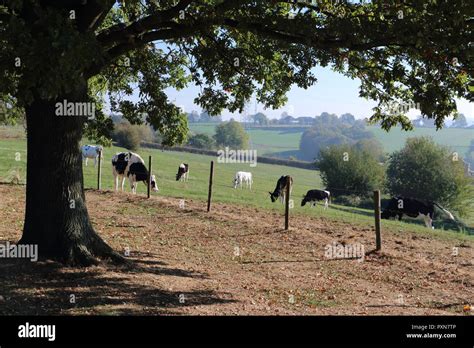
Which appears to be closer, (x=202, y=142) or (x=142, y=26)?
(x=142, y=26)

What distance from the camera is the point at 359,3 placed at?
11664 mm

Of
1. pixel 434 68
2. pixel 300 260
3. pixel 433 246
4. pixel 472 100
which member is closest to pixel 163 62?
pixel 300 260

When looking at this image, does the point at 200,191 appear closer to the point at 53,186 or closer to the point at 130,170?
the point at 130,170

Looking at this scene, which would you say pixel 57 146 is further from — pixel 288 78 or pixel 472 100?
pixel 472 100

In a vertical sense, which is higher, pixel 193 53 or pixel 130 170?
pixel 193 53

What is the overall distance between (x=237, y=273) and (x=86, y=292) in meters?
4.34

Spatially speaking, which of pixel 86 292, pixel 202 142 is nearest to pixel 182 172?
pixel 86 292

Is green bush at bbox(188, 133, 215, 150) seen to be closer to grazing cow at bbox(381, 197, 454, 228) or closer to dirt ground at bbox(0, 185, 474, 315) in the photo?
grazing cow at bbox(381, 197, 454, 228)

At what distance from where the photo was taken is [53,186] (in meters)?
10.6

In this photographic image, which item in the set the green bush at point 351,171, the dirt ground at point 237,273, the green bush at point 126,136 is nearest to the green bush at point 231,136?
the green bush at point 126,136

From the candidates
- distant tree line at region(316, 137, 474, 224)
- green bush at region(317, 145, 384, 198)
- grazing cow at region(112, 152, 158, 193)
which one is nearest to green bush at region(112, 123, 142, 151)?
distant tree line at region(316, 137, 474, 224)

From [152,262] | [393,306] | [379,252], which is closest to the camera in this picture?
[393,306]

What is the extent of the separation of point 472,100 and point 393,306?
172 inches

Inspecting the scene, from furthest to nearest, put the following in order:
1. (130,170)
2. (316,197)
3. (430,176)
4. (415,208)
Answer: (430,176)
(316,197)
(130,170)
(415,208)
